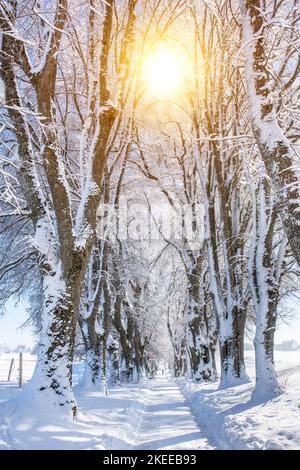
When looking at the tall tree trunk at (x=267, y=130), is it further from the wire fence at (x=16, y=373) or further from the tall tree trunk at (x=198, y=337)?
the wire fence at (x=16, y=373)

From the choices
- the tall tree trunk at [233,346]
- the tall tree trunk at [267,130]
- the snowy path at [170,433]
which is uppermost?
the tall tree trunk at [267,130]

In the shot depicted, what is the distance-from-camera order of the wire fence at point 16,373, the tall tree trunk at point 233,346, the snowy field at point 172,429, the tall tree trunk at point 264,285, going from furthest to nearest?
the wire fence at point 16,373
the tall tree trunk at point 233,346
the tall tree trunk at point 264,285
the snowy field at point 172,429

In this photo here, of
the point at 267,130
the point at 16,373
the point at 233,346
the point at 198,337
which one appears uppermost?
the point at 267,130

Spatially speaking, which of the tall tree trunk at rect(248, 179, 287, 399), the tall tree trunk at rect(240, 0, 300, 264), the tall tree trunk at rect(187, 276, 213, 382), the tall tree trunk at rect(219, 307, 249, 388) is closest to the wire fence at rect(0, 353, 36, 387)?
the tall tree trunk at rect(187, 276, 213, 382)

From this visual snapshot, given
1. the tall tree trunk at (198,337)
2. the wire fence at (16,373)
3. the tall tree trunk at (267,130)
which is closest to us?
the tall tree trunk at (267,130)

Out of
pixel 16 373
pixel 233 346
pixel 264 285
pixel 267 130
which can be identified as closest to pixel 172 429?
pixel 264 285

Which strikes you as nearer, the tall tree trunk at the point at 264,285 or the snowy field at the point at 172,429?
the snowy field at the point at 172,429

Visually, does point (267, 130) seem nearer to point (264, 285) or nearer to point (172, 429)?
point (264, 285)

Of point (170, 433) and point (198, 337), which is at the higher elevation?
point (198, 337)

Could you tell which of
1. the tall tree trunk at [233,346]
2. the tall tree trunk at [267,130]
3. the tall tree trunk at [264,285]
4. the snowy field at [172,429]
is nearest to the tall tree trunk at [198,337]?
the tall tree trunk at [233,346]

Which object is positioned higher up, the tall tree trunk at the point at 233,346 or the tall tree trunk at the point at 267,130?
the tall tree trunk at the point at 267,130

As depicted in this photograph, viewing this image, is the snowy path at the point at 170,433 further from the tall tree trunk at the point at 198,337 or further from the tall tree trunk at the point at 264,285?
the tall tree trunk at the point at 198,337

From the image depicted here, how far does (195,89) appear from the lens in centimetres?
1266
